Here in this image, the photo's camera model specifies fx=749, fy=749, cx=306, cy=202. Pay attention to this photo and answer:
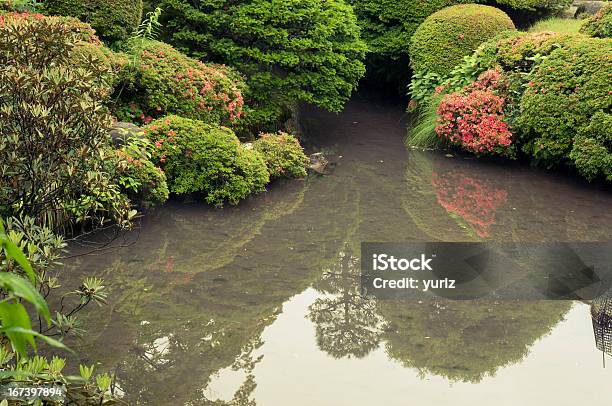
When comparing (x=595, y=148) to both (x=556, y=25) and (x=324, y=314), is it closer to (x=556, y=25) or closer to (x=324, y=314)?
(x=324, y=314)

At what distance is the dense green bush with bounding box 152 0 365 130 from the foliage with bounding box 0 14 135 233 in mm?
6168

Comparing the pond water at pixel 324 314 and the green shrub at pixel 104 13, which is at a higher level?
the green shrub at pixel 104 13

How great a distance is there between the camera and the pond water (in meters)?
5.76

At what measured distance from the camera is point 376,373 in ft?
19.8

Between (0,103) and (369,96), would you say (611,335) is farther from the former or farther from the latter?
(369,96)

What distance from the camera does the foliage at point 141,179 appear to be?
8805 mm

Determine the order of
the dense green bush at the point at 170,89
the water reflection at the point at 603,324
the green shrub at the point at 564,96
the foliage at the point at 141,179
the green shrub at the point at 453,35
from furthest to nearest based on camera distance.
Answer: the green shrub at the point at 453,35
the green shrub at the point at 564,96
the dense green bush at the point at 170,89
the foliage at the point at 141,179
the water reflection at the point at 603,324

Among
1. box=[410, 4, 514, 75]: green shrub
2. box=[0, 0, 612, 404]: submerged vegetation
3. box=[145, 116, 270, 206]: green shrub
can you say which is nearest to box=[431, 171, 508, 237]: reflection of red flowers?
box=[0, 0, 612, 404]: submerged vegetation

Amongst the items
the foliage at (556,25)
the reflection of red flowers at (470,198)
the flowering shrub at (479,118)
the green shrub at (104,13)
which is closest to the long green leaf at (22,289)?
the reflection of red flowers at (470,198)

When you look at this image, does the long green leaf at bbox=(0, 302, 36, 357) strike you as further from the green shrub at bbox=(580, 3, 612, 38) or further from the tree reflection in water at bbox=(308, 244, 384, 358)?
the green shrub at bbox=(580, 3, 612, 38)

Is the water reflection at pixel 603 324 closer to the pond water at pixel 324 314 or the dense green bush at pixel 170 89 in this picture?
the pond water at pixel 324 314

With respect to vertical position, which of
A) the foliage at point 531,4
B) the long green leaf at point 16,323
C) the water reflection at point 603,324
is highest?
the long green leaf at point 16,323

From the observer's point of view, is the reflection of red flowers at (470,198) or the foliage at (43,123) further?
the reflection of red flowers at (470,198)

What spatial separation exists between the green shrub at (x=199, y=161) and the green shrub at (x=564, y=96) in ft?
15.0
